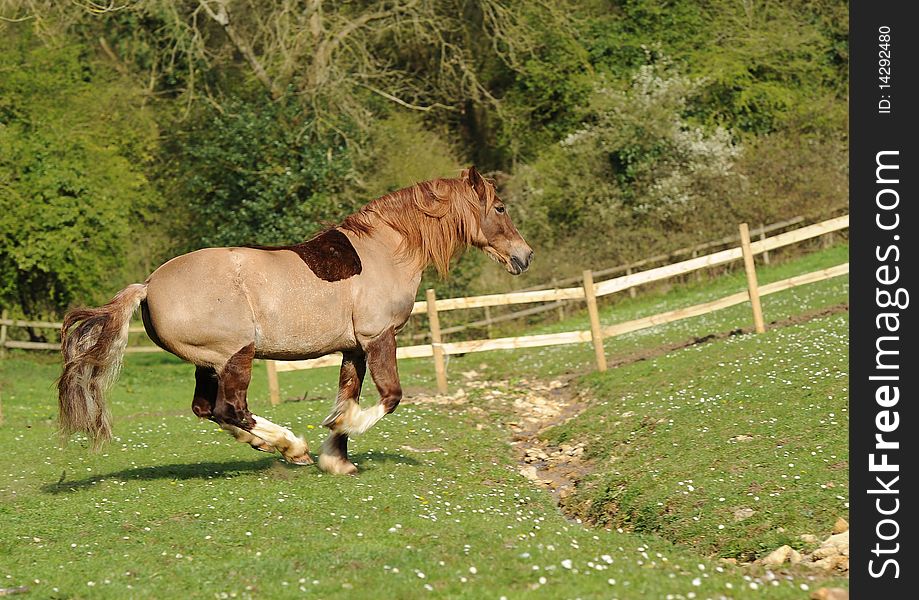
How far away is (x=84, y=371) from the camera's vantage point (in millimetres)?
9250

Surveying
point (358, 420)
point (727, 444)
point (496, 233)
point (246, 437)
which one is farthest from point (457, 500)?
point (727, 444)

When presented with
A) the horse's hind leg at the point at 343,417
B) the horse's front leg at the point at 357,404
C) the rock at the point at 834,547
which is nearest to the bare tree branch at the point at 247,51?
the horse's hind leg at the point at 343,417

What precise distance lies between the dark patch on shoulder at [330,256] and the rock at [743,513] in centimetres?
416

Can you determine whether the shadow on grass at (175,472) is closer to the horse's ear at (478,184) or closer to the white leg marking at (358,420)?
the white leg marking at (358,420)

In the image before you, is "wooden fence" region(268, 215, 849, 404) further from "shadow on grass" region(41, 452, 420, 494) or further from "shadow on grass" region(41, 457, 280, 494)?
"shadow on grass" region(41, 457, 280, 494)

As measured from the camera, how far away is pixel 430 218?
411 inches

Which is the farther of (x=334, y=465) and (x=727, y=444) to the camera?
(x=727, y=444)

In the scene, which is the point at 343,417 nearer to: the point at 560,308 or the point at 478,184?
the point at 478,184

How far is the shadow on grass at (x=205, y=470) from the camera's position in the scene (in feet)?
33.8

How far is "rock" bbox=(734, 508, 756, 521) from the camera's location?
28.9 feet

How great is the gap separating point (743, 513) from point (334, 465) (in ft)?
12.9

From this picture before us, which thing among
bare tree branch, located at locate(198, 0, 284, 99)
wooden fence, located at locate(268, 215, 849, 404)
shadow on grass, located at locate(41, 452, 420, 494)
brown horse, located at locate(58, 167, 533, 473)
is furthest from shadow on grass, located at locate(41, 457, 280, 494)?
bare tree branch, located at locate(198, 0, 284, 99)

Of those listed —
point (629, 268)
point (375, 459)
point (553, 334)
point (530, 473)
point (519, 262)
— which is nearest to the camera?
point (519, 262)
